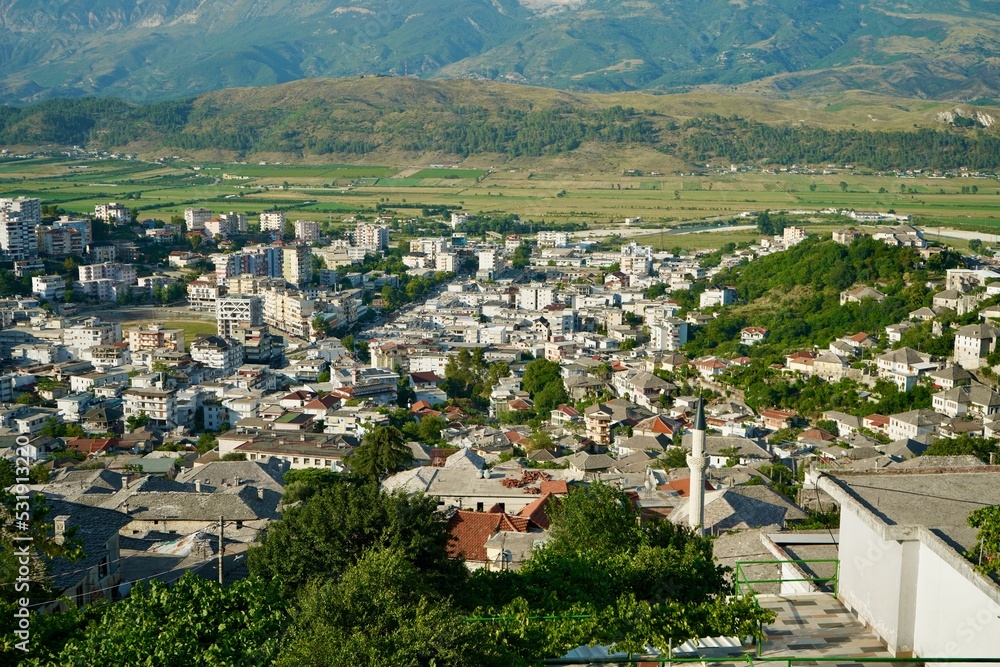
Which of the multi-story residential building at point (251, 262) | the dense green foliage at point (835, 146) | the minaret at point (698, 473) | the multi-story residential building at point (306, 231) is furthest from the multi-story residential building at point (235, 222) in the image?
→ the minaret at point (698, 473)

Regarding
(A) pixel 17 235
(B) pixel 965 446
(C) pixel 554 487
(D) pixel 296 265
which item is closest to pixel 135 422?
(C) pixel 554 487

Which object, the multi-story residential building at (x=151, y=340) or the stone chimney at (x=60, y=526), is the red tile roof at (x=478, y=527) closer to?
the stone chimney at (x=60, y=526)

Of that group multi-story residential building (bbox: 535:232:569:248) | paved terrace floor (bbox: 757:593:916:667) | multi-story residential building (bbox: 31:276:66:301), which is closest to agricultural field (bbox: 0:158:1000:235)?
multi-story residential building (bbox: 535:232:569:248)

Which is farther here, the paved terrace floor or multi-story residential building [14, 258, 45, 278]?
multi-story residential building [14, 258, 45, 278]

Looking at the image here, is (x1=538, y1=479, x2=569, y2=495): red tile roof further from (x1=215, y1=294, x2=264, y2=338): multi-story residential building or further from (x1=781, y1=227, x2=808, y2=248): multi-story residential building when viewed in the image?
A: (x1=781, y1=227, x2=808, y2=248): multi-story residential building

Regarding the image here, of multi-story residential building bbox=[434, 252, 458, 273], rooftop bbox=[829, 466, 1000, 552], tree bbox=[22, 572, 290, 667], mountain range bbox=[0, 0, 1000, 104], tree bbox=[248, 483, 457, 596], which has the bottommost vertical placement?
multi-story residential building bbox=[434, 252, 458, 273]

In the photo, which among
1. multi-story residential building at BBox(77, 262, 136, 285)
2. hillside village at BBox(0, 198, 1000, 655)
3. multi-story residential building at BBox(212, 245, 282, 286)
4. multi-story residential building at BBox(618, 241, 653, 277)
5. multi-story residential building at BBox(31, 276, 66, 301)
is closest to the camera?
hillside village at BBox(0, 198, 1000, 655)

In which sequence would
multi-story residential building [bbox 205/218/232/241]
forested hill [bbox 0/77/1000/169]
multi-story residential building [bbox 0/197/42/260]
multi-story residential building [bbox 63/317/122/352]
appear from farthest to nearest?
forested hill [bbox 0/77/1000/169] → multi-story residential building [bbox 205/218/232/241] → multi-story residential building [bbox 0/197/42/260] → multi-story residential building [bbox 63/317/122/352]
